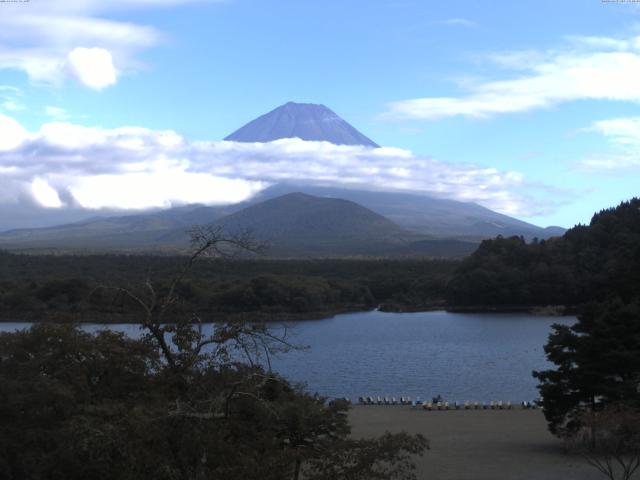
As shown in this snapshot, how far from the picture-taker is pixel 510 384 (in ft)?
81.7

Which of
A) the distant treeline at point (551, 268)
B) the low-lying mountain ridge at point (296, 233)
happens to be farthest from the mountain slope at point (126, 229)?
the distant treeline at point (551, 268)

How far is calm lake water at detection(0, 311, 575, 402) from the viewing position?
24903 mm

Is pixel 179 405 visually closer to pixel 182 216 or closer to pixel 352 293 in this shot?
pixel 352 293

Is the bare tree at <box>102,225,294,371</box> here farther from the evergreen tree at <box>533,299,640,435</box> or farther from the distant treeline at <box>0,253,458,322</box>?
the distant treeline at <box>0,253,458,322</box>

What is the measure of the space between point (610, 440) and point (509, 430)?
4977 millimetres

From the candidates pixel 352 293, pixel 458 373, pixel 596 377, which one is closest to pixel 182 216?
pixel 352 293

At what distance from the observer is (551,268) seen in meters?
54.4

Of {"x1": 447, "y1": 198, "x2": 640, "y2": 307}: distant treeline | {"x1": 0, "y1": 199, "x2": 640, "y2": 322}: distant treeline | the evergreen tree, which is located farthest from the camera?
{"x1": 447, "y1": 198, "x2": 640, "y2": 307}: distant treeline

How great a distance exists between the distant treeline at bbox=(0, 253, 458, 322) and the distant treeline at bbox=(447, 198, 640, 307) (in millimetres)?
3577

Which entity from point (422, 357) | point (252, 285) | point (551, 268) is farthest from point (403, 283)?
point (422, 357)

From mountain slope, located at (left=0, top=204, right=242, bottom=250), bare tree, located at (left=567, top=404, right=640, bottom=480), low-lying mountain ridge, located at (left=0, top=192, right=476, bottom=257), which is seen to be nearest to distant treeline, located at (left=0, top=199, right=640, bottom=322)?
bare tree, located at (left=567, top=404, right=640, bottom=480)

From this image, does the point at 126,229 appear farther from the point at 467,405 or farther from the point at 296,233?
the point at 467,405

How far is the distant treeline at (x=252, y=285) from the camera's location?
46.8 metres

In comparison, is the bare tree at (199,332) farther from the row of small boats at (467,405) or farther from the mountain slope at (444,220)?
the mountain slope at (444,220)
